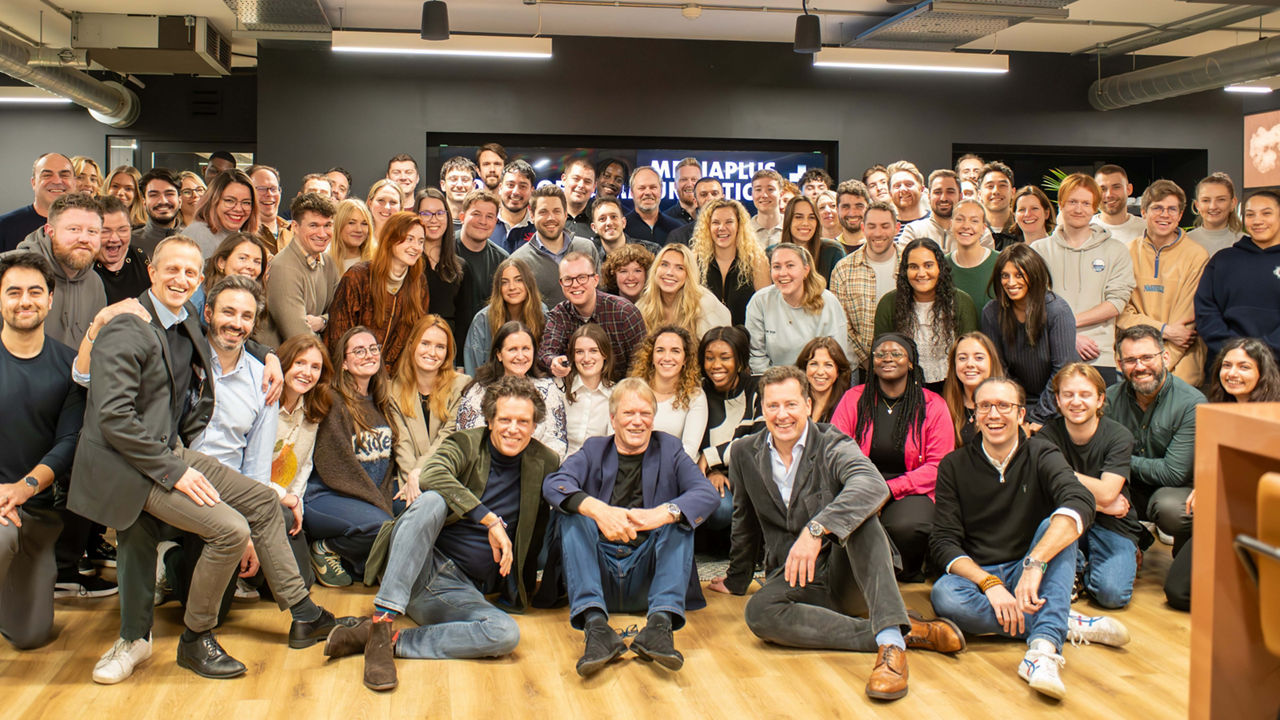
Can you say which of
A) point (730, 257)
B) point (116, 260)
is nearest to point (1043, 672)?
point (730, 257)

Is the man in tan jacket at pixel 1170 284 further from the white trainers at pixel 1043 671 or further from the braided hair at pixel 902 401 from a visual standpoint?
the white trainers at pixel 1043 671

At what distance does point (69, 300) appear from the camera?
12.9ft

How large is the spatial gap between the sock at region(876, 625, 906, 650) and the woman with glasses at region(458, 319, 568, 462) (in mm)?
1629

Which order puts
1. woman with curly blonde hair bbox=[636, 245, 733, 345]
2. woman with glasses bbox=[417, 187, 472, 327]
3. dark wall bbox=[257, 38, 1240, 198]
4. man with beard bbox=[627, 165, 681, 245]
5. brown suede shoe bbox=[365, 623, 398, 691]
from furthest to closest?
1. dark wall bbox=[257, 38, 1240, 198]
2. man with beard bbox=[627, 165, 681, 245]
3. woman with glasses bbox=[417, 187, 472, 327]
4. woman with curly blonde hair bbox=[636, 245, 733, 345]
5. brown suede shoe bbox=[365, 623, 398, 691]

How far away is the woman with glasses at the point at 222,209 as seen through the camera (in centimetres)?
450

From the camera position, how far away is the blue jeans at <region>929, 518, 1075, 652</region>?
325cm

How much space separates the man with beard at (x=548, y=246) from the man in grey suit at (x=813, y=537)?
172 centimetres

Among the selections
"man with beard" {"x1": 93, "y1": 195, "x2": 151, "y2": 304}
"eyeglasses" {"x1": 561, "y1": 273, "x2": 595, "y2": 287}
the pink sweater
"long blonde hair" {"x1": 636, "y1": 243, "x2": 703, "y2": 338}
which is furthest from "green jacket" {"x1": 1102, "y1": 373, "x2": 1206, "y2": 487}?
"man with beard" {"x1": 93, "y1": 195, "x2": 151, "y2": 304}

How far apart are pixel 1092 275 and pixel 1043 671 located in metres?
2.60

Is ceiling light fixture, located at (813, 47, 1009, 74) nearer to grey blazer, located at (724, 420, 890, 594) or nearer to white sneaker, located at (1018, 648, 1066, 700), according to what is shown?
grey blazer, located at (724, 420, 890, 594)

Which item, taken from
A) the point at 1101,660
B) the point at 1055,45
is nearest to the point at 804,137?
the point at 1055,45

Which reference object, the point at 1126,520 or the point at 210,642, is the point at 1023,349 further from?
the point at 210,642

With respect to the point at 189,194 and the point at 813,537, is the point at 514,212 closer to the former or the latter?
the point at 189,194

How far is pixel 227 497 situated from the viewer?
11.0 feet
